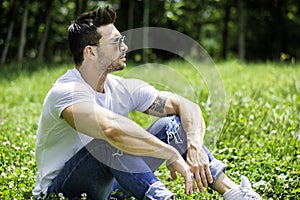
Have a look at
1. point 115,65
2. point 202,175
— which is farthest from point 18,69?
point 202,175

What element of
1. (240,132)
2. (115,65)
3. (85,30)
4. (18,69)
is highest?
(85,30)

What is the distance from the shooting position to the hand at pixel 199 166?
3.18 meters

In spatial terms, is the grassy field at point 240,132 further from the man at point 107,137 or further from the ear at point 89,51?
the ear at point 89,51

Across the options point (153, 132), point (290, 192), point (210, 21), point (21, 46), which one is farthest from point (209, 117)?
point (210, 21)

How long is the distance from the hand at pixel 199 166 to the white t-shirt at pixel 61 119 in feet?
1.86

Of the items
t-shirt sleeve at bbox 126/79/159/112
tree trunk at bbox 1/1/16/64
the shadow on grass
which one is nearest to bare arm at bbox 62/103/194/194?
t-shirt sleeve at bbox 126/79/159/112

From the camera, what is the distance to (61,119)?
3.11 metres

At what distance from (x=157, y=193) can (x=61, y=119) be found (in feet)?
2.25

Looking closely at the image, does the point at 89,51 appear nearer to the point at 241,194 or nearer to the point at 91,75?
the point at 91,75

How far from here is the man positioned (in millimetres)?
2959

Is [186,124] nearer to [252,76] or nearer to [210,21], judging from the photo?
[252,76]

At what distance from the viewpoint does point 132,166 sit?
2984 millimetres

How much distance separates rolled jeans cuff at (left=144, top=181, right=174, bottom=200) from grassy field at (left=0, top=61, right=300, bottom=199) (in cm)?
79

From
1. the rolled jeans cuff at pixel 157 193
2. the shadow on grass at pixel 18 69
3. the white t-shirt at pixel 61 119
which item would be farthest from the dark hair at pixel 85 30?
the shadow on grass at pixel 18 69
